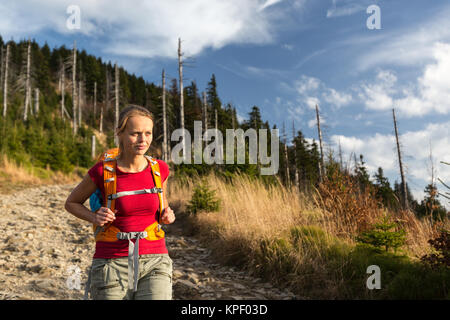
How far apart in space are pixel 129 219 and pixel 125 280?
1.19 ft

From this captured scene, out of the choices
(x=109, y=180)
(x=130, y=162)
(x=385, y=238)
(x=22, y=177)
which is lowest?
(x=385, y=238)

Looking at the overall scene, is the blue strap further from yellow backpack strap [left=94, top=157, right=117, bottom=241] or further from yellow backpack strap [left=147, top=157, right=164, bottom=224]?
yellow backpack strap [left=147, top=157, right=164, bottom=224]

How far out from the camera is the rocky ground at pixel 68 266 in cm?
384

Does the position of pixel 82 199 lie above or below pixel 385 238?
above

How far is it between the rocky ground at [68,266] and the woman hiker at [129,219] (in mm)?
2233

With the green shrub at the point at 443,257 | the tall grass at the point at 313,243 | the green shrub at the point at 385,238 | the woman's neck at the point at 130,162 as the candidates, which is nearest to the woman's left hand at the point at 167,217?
the woman's neck at the point at 130,162

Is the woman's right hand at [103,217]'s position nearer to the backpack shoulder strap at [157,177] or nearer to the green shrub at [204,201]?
the backpack shoulder strap at [157,177]

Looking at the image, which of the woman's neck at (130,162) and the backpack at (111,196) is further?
the woman's neck at (130,162)

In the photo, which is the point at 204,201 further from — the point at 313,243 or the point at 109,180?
the point at 109,180

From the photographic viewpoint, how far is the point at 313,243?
16.1ft

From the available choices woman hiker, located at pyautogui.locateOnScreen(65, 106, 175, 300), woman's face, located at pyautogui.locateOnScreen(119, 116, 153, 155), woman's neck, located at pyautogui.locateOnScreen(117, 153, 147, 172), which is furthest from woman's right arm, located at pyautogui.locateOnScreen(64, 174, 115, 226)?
woman's face, located at pyautogui.locateOnScreen(119, 116, 153, 155)

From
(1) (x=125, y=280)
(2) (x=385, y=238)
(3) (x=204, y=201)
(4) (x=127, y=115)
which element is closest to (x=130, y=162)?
(4) (x=127, y=115)

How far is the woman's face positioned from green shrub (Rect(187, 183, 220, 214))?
6.20 metres
